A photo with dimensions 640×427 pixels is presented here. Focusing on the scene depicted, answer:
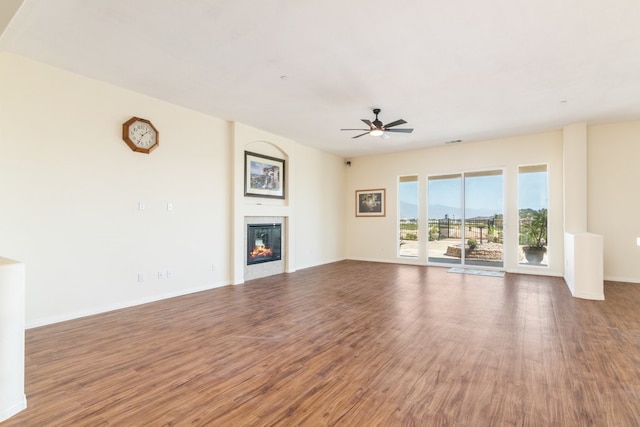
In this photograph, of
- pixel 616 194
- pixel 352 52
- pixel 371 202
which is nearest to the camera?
pixel 352 52

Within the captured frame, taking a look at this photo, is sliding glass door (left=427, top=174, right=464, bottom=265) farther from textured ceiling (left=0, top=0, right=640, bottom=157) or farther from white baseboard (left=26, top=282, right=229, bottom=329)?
white baseboard (left=26, top=282, right=229, bottom=329)

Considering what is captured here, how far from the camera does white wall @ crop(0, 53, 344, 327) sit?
11.5ft

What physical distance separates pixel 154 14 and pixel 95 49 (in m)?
1.11

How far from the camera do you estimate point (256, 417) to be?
1.99 metres

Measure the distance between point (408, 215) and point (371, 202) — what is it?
3.75 feet

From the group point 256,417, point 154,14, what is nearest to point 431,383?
point 256,417

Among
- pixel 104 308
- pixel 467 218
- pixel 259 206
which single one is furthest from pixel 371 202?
pixel 104 308

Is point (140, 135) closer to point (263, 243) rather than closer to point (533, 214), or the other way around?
point (263, 243)

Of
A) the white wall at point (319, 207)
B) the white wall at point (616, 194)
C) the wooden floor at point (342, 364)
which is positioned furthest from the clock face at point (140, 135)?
the white wall at point (616, 194)

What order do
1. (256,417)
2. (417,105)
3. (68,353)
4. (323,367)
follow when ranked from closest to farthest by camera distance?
(256,417) → (323,367) → (68,353) → (417,105)

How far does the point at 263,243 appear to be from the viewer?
21.9ft

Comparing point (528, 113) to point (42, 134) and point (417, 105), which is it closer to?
point (417, 105)

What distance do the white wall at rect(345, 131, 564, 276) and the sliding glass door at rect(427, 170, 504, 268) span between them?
0.20m

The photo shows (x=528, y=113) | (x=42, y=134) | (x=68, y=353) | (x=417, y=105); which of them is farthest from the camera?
(x=528, y=113)
